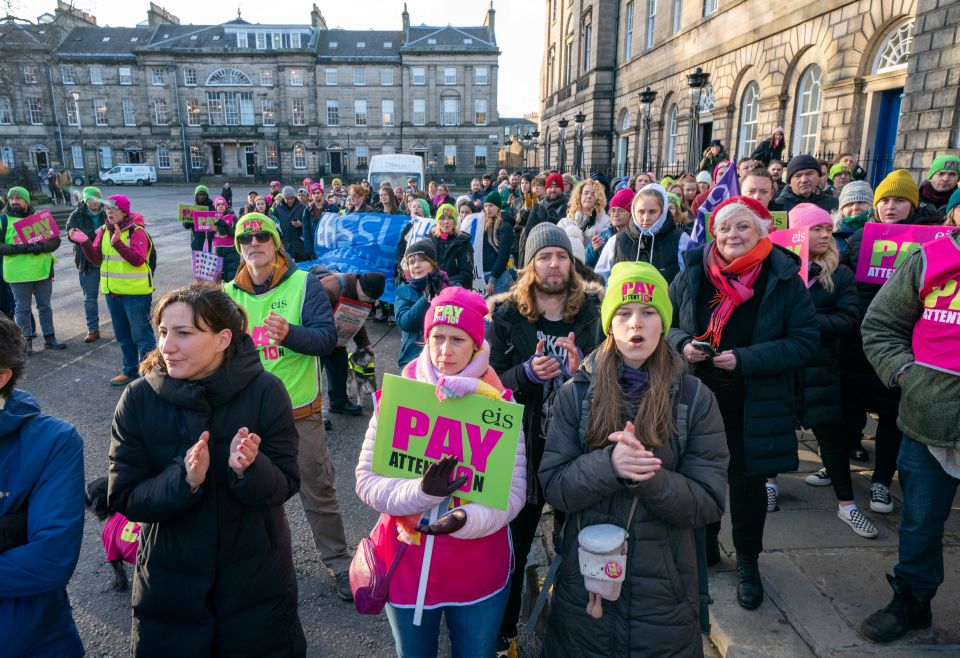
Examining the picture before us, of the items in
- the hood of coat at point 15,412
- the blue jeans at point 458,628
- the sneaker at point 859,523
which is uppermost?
the hood of coat at point 15,412

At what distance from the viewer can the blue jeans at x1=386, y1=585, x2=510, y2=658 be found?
2.32 m

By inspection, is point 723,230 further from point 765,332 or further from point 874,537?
point 874,537

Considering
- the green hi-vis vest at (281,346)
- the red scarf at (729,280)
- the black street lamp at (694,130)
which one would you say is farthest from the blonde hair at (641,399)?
the black street lamp at (694,130)

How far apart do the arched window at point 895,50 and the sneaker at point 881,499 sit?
1073 cm

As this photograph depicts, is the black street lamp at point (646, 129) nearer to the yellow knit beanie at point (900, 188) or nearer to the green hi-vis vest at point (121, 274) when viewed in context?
the yellow knit beanie at point (900, 188)

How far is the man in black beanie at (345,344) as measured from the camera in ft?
16.6

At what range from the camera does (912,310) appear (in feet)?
9.22

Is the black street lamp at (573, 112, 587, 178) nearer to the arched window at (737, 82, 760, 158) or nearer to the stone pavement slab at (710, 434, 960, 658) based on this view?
the arched window at (737, 82, 760, 158)

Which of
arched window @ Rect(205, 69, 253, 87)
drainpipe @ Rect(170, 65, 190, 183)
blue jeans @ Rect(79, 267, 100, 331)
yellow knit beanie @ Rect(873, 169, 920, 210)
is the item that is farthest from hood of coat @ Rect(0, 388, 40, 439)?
arched window @ Rect(205, 69, 253, 87)

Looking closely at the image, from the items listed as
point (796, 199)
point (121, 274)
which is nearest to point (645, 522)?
point (796, 199)

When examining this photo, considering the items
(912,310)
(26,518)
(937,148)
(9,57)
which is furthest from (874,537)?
(9,57)

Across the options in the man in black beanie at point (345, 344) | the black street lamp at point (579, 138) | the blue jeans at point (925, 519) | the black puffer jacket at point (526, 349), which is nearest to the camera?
the blue jeans at point (925, 519)

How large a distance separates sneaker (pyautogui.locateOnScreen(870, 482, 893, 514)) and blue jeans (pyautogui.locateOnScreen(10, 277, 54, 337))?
9.61 meters

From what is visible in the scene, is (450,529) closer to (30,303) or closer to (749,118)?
(30,303)
